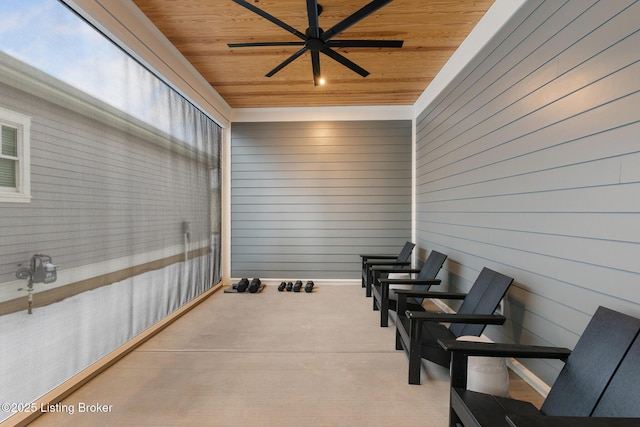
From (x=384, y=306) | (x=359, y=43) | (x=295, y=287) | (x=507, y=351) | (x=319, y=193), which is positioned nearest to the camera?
(x=507, y=351)

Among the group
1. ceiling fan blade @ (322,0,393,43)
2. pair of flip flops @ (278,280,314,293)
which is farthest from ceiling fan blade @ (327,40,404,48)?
pair of flip flops @ (278,280,314,293)

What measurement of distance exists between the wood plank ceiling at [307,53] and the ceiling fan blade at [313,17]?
0.38m

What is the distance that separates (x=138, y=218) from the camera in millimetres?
2645

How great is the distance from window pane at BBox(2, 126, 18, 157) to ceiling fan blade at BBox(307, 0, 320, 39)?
1.98 m

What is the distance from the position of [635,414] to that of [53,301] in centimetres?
313

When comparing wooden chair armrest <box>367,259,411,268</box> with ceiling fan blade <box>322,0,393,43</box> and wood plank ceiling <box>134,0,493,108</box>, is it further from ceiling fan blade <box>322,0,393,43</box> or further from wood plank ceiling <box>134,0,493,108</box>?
ceiling fan blade <box>322,0,393,43</box>

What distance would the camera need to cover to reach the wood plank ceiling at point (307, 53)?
241 cm

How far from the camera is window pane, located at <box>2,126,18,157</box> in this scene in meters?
1.53

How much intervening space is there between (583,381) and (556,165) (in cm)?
124

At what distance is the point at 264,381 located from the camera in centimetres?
209

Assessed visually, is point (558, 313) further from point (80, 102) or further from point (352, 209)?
point (80, 102)

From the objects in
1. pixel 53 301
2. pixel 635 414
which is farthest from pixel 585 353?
pixel 53 301

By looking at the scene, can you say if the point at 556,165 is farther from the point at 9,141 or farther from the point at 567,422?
the point at 9,141

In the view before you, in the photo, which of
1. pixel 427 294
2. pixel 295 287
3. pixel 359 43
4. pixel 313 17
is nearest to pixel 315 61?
pixel 359 43
